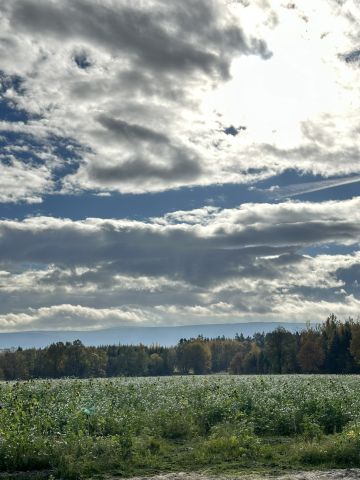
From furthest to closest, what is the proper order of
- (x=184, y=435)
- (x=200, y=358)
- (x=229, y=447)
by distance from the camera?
(x=200, y=358) → (x=184, y=435) → (x=229, y=447)

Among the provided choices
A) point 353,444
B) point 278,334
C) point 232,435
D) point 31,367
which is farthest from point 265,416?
point 31,367

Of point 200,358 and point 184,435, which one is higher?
point 200,358

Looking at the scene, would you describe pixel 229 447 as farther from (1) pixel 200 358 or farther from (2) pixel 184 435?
(1) pixel 200 358

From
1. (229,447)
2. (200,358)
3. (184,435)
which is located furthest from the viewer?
(200,358)

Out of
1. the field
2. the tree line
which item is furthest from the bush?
the tree line

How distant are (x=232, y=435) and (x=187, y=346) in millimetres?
143600

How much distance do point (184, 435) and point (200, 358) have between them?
140 meters

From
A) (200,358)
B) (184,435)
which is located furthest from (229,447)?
(200,358)

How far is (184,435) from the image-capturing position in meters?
26.1

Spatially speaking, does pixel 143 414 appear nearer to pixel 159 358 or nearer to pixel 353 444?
pixel 353 444

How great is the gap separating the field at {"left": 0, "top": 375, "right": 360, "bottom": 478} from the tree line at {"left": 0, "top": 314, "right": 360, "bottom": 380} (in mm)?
73726

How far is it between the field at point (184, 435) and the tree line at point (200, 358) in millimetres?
73726

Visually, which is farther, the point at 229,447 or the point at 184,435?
the point at 184,435

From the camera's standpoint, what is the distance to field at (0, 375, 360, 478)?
63.3 feet
